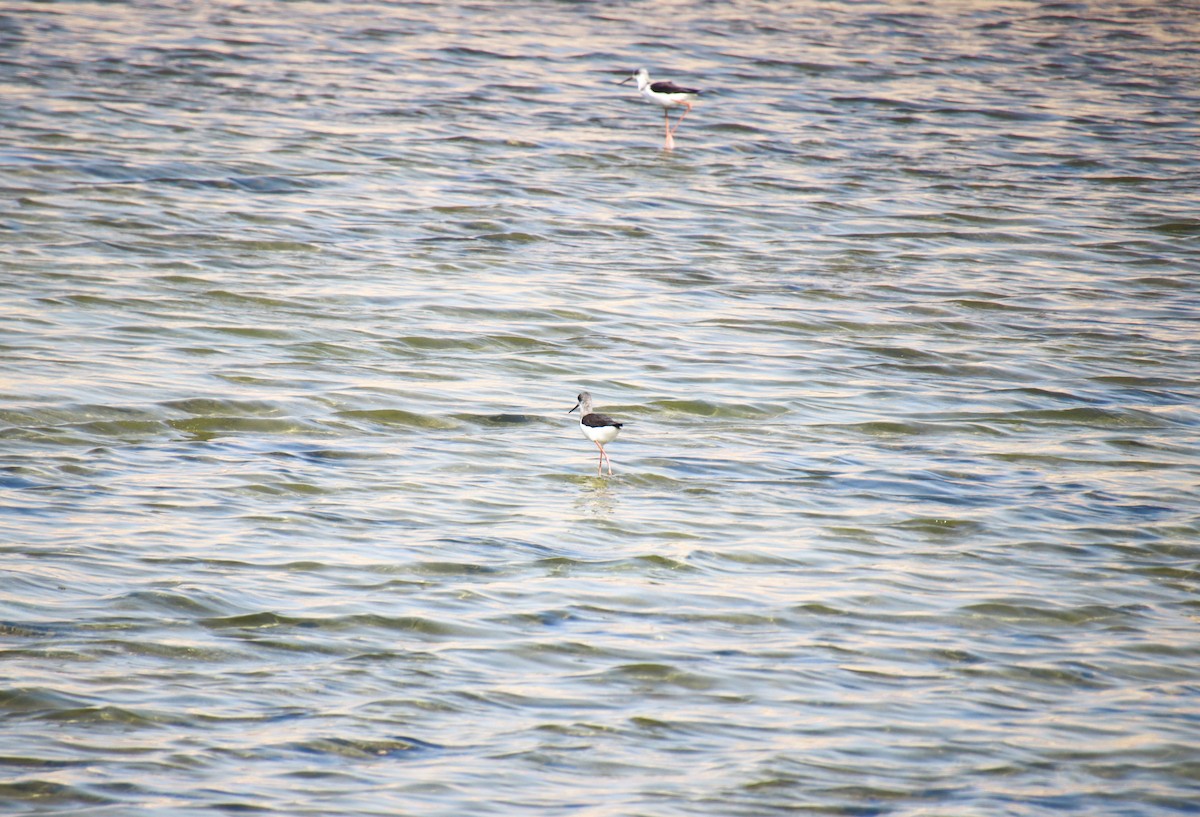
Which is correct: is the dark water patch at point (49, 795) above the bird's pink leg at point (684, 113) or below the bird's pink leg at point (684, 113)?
below

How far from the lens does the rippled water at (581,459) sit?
21.6ft

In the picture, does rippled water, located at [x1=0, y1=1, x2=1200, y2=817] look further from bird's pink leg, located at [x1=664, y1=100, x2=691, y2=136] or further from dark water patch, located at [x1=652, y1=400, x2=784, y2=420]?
bird's pink leg, located at [x1=664, y1=100, x2=691, y2=136]

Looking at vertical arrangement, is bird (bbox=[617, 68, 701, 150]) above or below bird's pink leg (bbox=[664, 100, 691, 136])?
above

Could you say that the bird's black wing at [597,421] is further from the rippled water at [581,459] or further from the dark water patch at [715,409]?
the dark water patch at [715,409]

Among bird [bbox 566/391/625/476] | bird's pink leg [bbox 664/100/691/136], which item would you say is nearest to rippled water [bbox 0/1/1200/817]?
bird [bbox 566/391/625/476]

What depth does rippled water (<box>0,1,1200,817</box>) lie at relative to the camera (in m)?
6.59

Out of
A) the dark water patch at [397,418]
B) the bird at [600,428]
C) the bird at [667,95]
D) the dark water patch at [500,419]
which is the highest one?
the bird at [667,95]

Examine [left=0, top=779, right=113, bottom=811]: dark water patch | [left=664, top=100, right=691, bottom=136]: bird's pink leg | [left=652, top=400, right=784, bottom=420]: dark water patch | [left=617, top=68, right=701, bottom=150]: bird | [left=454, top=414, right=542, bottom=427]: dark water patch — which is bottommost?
[left=652, top=400, right=784, bottom=420]: dark water patch

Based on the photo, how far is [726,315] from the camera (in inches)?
579

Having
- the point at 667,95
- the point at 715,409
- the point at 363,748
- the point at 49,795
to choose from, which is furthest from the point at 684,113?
the point at 49,795

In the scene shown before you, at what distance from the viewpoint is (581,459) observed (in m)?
10.6

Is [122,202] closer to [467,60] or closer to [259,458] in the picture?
[259,458]

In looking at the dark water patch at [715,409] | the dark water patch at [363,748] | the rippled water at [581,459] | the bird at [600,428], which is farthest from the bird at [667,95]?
the dark water patch at [363,748]

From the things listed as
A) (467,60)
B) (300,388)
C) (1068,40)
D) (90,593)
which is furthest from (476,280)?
(1068,40)
